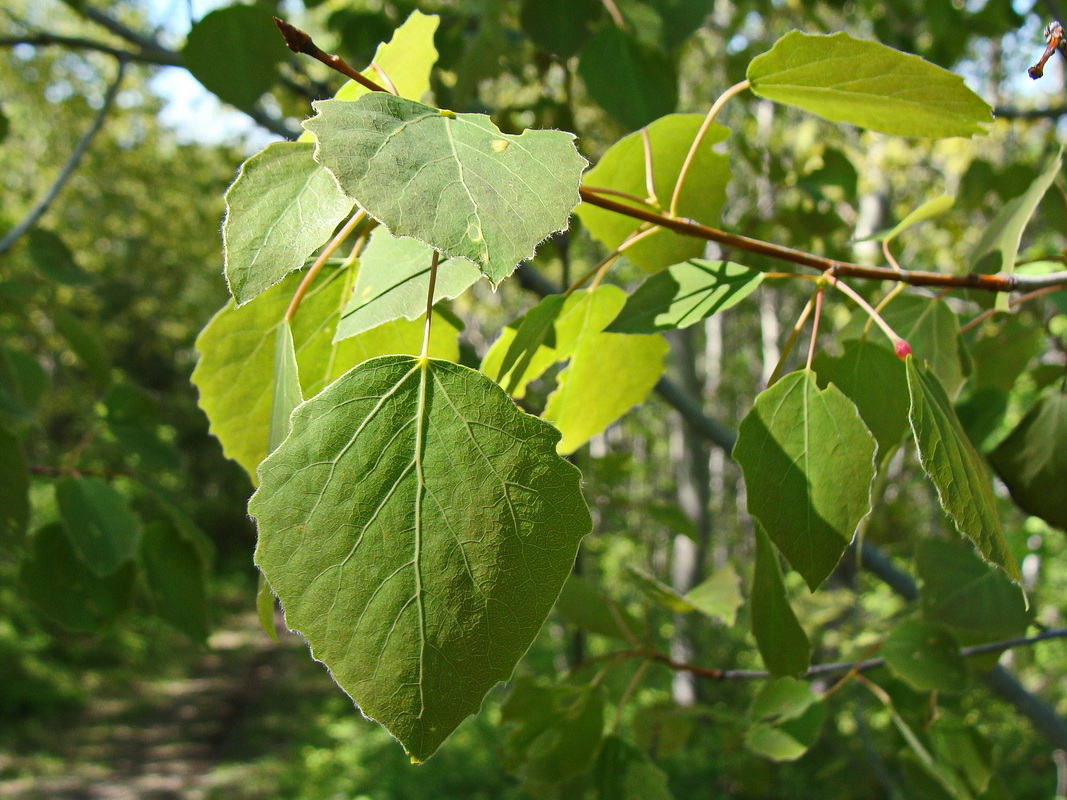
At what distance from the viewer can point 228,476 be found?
16.9 m

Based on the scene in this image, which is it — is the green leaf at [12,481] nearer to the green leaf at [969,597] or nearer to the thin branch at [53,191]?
the thin branch at [53,191]

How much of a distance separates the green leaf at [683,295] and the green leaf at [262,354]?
14cm

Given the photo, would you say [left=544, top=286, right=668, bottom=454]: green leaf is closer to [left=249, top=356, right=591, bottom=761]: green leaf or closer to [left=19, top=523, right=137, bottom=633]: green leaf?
[left=249, top=356, right=591, bottom=761]: green leaf

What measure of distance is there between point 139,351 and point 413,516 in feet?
55.4

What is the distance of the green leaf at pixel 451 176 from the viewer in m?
0.36

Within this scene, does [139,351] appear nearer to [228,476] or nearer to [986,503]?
[228,476]

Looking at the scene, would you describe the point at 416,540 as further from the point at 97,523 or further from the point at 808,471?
the point at 97,523

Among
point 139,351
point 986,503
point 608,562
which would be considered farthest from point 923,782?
point 139,351

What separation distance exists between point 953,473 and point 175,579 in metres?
1.19

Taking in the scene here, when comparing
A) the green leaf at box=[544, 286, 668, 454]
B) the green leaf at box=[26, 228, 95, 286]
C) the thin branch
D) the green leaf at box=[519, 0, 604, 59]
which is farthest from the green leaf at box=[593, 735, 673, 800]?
the thin branch

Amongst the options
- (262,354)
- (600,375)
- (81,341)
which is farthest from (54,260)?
(600,375)

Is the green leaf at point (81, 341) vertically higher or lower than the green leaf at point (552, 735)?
higher

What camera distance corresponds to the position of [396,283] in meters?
0.52

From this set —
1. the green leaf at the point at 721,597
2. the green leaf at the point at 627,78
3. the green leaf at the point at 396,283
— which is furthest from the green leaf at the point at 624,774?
the green leaf at the point at 627,78
